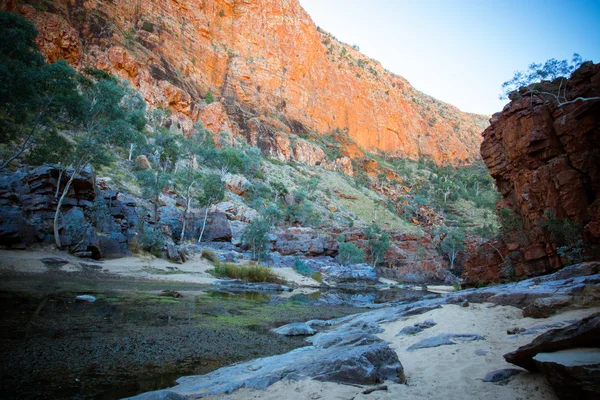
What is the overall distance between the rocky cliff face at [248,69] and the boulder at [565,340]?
217 ft

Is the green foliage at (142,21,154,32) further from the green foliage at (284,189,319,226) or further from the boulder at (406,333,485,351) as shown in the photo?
the boulder at (406,333,485,351)

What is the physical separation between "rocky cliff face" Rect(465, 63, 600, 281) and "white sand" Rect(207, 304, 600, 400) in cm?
1512

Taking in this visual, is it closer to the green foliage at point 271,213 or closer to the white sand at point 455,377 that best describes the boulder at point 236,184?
the green foliage at point 271,213

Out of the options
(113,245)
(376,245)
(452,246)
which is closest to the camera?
(113,245)

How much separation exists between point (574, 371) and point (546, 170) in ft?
71.5

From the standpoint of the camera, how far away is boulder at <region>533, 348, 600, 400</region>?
2.81m

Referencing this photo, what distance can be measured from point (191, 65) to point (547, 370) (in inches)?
3550

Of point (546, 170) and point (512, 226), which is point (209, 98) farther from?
point (546, 170)

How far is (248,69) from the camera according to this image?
95188 millimetres

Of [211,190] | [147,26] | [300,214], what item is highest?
[147,26]

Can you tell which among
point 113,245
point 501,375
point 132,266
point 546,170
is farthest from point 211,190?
point 501,375

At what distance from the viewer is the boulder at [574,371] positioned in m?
2.81

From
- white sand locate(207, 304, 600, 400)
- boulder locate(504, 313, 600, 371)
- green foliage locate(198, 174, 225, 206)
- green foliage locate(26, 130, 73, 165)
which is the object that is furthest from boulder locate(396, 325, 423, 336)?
green foliage locate(198, 174, 225, 206)

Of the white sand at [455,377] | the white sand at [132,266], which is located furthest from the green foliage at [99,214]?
the white sand at [455,377]
